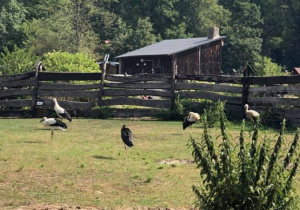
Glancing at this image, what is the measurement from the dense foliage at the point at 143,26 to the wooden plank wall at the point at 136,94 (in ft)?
104

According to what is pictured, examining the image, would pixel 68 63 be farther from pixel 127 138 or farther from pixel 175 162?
pixel 175 162

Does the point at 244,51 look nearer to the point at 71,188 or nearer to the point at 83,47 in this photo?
the point at 83,47

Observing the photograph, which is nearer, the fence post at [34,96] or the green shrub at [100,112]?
the green shrub at [100,112]

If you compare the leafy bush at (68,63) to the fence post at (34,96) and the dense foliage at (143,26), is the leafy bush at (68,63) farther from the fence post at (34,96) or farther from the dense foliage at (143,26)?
the dense foliage at (143,26)

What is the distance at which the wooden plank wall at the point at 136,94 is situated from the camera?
874 inches

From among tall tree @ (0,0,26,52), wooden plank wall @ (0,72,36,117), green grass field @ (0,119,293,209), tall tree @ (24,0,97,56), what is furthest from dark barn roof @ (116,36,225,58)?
green grass field @ (0,119,293,209)

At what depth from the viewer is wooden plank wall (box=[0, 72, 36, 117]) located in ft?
76.3

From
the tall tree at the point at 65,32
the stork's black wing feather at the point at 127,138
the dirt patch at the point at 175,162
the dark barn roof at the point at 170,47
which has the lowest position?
the dirt patch at the point at 175,162

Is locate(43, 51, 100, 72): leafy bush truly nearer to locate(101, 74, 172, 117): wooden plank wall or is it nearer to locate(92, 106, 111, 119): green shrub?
locate(101, 74, 172, 117): wooden plank wall

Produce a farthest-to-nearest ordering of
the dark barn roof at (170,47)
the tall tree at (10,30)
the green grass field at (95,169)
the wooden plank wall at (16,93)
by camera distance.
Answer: the tall tree at (10,30)
the dark barn roof at (170,47)
the wooden plank wall at (16,93)
the green grass field at (95,169)

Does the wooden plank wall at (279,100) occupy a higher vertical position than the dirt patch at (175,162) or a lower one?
higher

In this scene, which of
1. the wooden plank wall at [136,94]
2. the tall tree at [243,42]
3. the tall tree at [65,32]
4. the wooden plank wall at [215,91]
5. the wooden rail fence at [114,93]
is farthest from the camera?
the tall tree at [243,42]

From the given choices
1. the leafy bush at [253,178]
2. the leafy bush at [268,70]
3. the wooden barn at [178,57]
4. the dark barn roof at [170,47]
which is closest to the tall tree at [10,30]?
the wooden barn at [178,57]

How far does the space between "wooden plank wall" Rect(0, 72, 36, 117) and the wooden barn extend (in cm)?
2645
